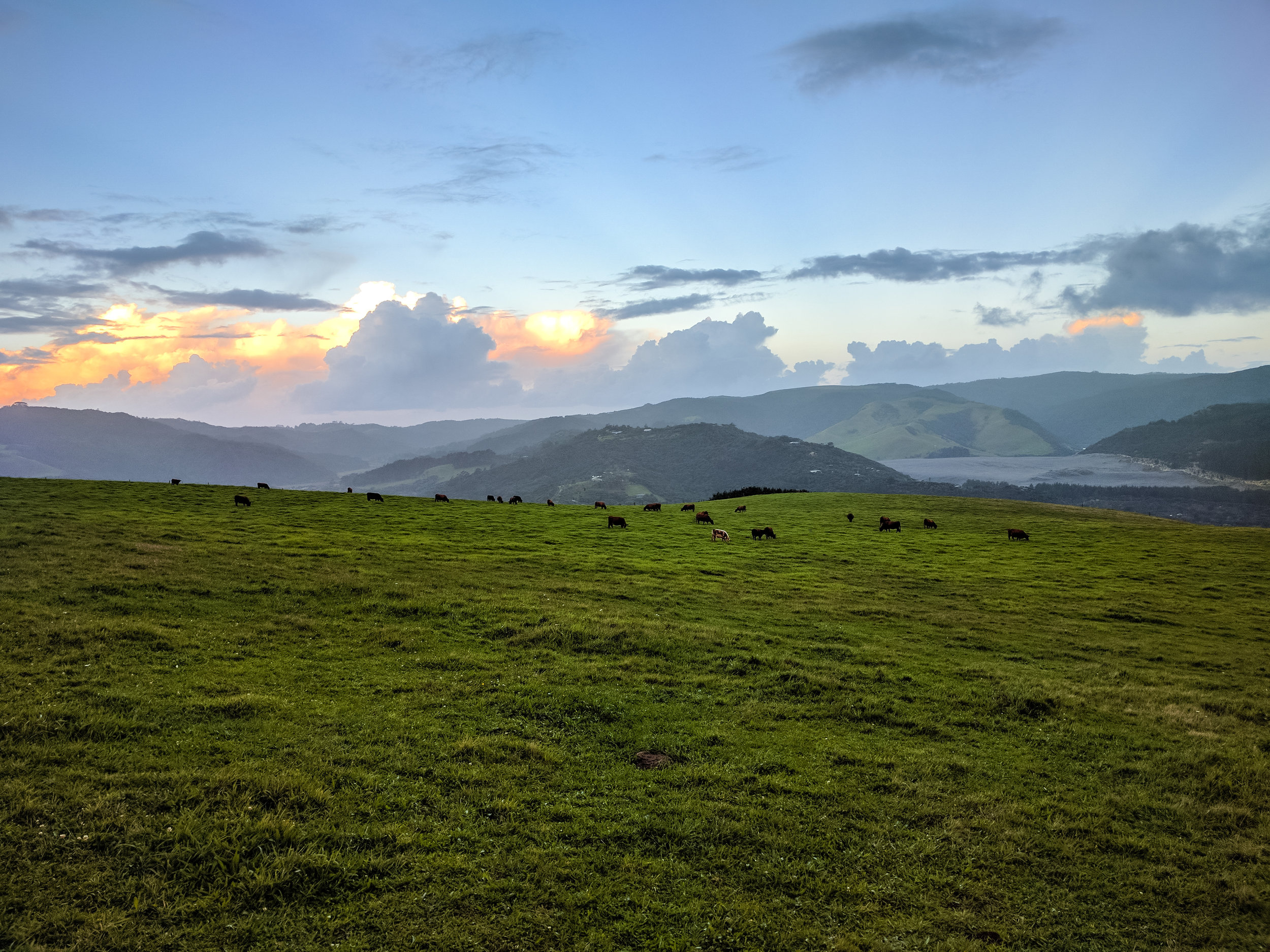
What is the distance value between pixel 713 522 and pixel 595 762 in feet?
128

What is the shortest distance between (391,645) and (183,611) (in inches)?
291

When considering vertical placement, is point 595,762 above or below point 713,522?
below

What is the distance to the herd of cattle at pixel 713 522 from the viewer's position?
4553cm

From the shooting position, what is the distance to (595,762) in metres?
14.3

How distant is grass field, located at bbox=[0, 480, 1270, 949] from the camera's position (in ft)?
31.6

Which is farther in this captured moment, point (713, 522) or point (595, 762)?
point (713, 522)

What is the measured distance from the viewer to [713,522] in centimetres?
5241

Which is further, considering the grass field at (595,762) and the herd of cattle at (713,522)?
the herd of cattle at (713,522)

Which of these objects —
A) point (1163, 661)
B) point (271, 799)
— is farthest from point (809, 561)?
point (271, 799)

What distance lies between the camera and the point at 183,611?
70.1 ft

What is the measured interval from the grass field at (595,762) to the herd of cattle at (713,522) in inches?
562

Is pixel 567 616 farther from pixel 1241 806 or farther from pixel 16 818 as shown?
pixel 1241 806

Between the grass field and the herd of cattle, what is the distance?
1427 centimetres

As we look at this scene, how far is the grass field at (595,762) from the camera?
31.6 ft
